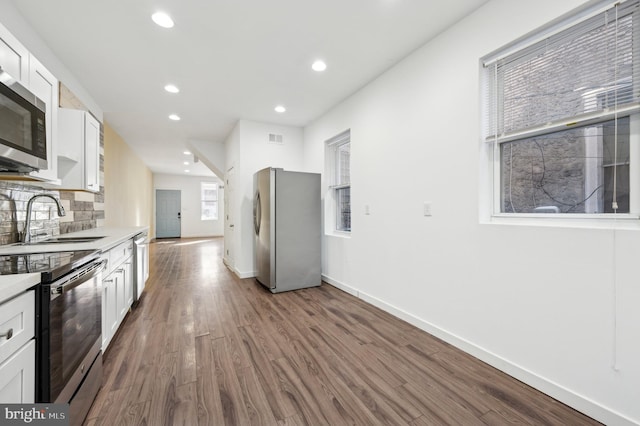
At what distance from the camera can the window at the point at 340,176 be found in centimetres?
416

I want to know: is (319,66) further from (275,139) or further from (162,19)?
(275,139)

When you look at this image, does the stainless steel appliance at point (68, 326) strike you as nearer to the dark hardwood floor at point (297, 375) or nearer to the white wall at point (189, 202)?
the dark hardwood floor at point (297, 375)

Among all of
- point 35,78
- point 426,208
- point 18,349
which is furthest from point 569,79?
point 35,78

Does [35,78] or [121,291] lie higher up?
[35,78]

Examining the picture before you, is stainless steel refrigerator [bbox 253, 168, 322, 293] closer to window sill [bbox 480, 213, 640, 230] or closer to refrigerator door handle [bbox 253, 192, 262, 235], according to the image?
refrigerator door handle [bbox 253, 192, 262, 235]

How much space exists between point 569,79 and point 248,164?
4.07 m

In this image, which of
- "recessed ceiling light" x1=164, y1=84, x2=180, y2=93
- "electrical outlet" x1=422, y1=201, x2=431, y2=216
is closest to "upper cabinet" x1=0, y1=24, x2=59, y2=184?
"recessed ceiling light" x1=164, y1=84, x2=180, y2=93

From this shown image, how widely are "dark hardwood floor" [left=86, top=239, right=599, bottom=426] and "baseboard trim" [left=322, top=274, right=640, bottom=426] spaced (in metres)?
0.05

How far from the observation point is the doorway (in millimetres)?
10906

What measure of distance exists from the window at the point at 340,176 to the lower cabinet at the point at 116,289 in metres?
2.85

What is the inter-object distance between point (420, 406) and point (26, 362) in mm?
1992

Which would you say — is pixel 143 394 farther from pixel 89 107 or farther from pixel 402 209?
pixel 89 107

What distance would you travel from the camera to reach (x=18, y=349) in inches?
40.3

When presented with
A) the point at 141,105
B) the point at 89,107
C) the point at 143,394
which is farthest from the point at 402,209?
the point at 89,107
